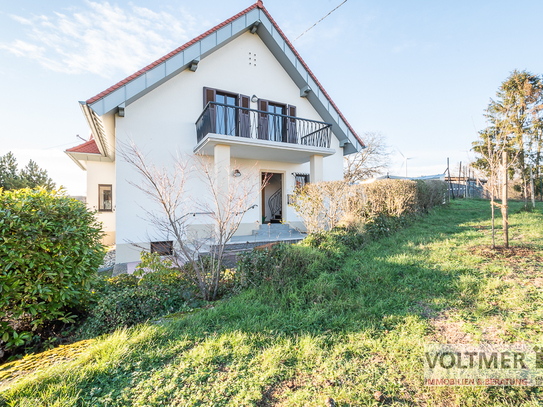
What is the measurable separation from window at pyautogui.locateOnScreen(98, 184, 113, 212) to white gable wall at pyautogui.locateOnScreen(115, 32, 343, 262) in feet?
15.2

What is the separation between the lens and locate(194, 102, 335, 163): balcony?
7.76 meters

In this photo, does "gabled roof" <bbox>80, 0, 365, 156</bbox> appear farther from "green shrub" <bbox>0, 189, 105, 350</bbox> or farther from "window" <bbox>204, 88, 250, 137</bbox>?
"green shrub" <bbox>0, 189, 105, 350</bbox>

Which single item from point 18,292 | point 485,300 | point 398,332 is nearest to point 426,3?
point 485,300

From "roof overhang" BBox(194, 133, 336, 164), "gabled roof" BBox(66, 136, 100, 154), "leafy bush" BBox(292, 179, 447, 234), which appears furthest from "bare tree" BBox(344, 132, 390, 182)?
"gabled roof" BBox(66, 136, 100, 154)

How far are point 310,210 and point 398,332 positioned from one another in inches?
170

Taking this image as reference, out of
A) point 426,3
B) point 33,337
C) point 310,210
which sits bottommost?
point 33,337

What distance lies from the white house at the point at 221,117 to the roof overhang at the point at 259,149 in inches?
1.4

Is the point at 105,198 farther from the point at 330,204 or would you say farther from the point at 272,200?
the point at 330,204

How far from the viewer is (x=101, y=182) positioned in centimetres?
1104

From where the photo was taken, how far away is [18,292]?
111 inches

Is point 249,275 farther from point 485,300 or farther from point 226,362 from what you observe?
point 485,300

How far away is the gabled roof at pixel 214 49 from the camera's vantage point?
22.5 ft

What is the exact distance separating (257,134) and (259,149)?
67 cm

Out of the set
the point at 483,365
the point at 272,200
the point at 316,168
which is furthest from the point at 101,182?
the point at 483,365
